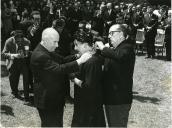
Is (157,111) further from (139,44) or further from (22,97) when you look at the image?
(139,44)

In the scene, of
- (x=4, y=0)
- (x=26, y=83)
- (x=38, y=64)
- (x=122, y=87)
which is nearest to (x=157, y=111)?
(x=26, y=83)

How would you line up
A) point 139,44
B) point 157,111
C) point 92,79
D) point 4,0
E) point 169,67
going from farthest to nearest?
1. point 4,0
2. point 139,44
3. point 169,67
4. point 157,111
5. point 92,79

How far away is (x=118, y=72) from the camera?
6223mm

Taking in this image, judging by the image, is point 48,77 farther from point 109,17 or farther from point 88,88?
point 109,17

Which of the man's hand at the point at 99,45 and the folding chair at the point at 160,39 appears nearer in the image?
the man's hand at the point at 99,45

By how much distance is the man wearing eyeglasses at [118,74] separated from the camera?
6.19 meters

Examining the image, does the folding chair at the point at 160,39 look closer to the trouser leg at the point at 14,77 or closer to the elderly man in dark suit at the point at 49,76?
the trouser leg at the point at 14,77

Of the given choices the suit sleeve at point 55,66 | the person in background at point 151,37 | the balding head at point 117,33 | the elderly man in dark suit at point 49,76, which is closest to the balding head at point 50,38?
the elderly man in dark suit at point 49,76

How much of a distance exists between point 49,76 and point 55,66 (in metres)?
0.18

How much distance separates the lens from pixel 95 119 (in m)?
6.13

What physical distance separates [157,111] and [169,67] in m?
6.44

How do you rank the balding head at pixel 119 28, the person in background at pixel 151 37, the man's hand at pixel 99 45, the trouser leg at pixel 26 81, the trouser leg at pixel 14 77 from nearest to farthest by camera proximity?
the balding head at pixel 119 28 < the man's hand at pixel 99 45 < the trouser leg at pixel 26 81 < the trouser leg at pixel 14 77 < the person in background at pixel 151 37

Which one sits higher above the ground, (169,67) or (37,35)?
(37,35)

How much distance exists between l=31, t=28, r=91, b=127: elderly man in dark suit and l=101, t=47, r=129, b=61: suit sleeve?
15.6 inches
